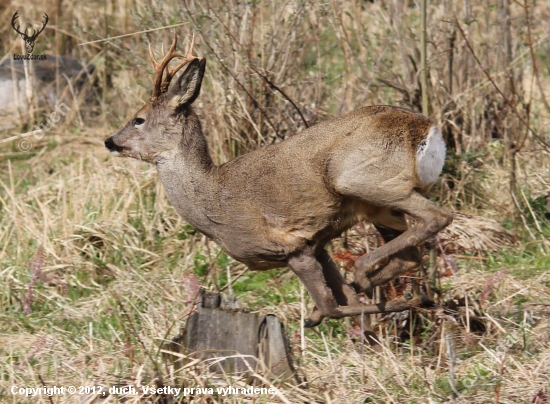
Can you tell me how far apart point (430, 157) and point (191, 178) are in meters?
1.43

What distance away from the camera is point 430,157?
5199 millimetres

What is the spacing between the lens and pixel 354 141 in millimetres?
5211

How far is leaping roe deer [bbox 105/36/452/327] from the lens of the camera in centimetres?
514

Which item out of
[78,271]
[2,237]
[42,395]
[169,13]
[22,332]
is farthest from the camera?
[169,13]

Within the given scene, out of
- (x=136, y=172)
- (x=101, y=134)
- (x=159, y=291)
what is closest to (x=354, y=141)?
(x=159, y=291)

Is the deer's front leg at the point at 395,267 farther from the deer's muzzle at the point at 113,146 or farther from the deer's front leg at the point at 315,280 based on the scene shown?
the deer's muzzle at the point at 113,146

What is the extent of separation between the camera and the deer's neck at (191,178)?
215 inches

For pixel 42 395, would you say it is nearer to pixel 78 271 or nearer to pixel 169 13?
pixel 78 271

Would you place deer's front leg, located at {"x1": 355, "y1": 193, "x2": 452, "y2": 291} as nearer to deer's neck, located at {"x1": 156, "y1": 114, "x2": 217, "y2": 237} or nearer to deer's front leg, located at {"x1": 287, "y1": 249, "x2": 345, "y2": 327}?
deer's front leg, located at {"x1": 287, "y1": 249, "x2": 345, "y2": 327}

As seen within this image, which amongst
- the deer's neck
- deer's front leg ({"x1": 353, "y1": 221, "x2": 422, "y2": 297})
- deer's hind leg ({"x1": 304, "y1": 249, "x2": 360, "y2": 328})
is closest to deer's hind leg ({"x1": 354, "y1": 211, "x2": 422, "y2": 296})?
deer's front leg ({"x1": 353, "y1": 221, "x2": 422, "y2": 297})

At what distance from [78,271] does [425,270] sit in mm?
2779

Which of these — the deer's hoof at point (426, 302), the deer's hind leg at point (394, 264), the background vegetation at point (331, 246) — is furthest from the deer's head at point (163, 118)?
the deer's hoof at point (426, 302)

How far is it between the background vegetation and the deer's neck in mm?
647

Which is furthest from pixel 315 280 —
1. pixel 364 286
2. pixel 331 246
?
pixel 331 246
